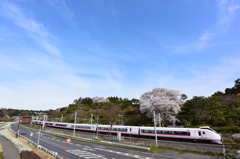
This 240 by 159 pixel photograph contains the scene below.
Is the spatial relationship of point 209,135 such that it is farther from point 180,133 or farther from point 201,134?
point 180,133

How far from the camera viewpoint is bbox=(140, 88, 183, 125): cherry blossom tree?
47.6 meters

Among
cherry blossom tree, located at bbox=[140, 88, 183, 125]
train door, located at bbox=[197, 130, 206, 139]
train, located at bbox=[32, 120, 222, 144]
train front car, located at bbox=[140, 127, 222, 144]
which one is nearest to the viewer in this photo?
train front car, located at bbox=[140, 127, 222, 144]

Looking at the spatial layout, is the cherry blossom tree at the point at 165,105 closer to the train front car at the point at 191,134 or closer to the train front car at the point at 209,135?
the train front car at the point at 191,134

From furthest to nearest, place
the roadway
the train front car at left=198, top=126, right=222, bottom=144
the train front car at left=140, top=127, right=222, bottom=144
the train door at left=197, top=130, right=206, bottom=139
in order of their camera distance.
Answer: the train door at left=197, top=130, right=206, bottom=139
the train front car at left=140, top=127, right=222, bottom=144
the train front car at left=198, top=126, right=222, bottom=144
the roadway

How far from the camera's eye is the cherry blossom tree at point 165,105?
47.6 meters

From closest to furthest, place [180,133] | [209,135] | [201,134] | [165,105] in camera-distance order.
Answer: [209,135] < [201,134] < [180,133] < [165,105]

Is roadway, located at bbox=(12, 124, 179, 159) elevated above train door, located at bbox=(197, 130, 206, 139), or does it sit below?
below

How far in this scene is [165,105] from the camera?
4750cm

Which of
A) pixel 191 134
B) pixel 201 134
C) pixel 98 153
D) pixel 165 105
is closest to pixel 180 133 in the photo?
pixel 191 134

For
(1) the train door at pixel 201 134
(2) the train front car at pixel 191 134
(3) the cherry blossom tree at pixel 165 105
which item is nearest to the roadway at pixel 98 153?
(2) the train front car at pixel 191 134

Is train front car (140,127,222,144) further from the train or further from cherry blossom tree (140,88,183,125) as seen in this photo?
cherry blossom tree (140,88,183,125)

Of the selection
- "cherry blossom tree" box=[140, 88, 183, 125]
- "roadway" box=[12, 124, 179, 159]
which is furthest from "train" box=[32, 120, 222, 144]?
"cherry blossom tree" box=[140, 88, 183, 125]

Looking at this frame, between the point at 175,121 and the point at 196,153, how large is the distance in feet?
88.0

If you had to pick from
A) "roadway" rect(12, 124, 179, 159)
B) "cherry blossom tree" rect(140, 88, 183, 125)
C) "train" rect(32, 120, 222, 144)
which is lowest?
"roadway" rect(12, 124, 179, 159)
